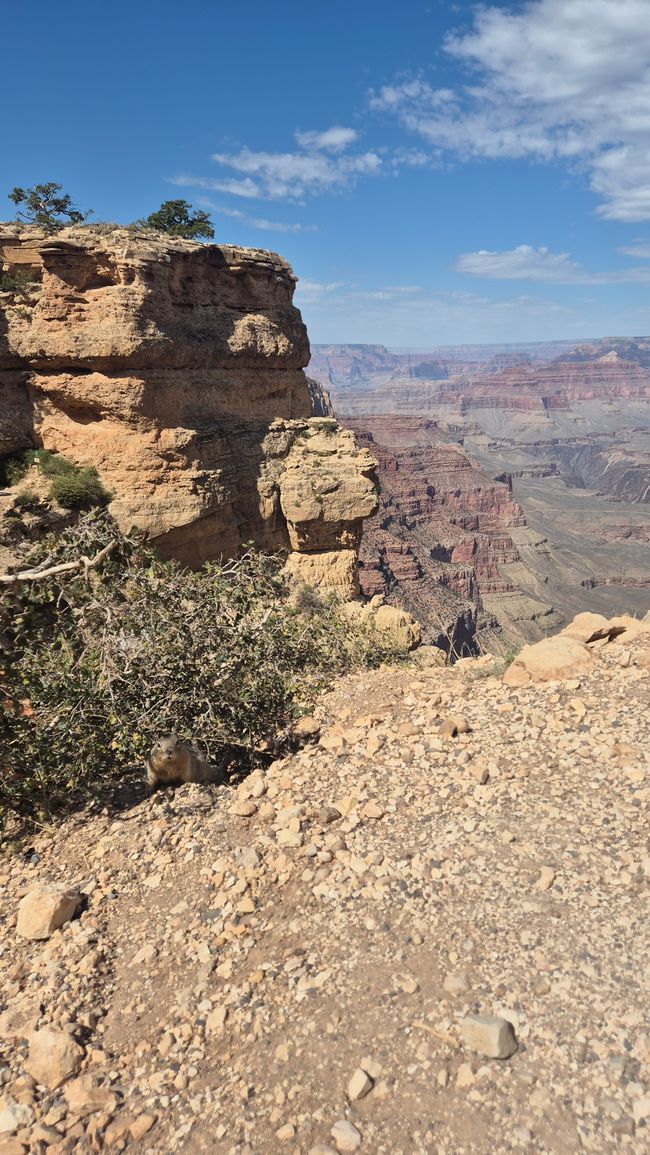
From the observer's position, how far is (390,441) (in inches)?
5960

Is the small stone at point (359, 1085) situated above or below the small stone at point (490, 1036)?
below

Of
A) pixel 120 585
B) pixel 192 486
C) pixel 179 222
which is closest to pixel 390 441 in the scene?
pixel 179 222

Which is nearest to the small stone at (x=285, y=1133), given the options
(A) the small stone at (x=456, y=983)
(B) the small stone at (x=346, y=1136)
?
(B) the small stone at (x=346, y=1136)

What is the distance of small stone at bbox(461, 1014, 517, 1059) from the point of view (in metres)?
3.14

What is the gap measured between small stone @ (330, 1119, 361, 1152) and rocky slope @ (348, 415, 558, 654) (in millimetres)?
32762

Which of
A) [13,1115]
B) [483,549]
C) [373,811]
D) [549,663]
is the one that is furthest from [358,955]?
[483,549]

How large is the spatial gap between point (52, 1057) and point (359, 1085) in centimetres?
177

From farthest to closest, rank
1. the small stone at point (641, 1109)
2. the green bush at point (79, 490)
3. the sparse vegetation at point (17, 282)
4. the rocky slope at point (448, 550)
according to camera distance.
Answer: the rocky slope at point (448, 550) < the green bush at point (79, 490) < the sparse vegetation at point (17, 282) < the small stone at point (641, 1109)

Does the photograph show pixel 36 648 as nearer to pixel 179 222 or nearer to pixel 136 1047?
pixel 136 1047

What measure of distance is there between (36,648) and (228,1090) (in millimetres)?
5157

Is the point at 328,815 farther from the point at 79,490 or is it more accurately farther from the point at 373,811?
the point at 79,490

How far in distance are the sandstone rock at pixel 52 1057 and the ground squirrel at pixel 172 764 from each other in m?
2.46

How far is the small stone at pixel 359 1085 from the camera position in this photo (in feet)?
10.0

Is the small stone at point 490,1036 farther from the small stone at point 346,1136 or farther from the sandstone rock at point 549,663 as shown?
the sandstone rock at point 549,663
